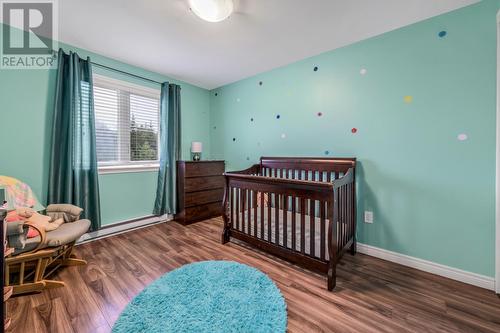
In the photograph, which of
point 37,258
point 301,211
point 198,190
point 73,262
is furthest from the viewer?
point 198,190

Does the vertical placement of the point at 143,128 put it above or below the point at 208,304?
above

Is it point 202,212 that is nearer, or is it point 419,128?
point 419,128

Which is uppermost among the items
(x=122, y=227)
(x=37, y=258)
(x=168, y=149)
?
(x=168, y=149)

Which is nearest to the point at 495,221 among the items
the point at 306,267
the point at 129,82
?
the point at 306,267

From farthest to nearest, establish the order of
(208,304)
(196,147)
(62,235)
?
(196,147), (62,235), (208,304)

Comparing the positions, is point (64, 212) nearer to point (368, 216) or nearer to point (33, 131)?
point (33, 131)

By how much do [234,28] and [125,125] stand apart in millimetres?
1955

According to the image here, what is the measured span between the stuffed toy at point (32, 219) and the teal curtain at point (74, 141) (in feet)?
1.37

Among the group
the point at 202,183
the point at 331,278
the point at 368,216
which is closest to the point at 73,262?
the point at 202,183

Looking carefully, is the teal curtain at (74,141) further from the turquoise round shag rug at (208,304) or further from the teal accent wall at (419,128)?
the teal accent wall at (419,128)

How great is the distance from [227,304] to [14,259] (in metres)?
1.54

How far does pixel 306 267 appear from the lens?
178 centimetres

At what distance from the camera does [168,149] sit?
3.10 metres

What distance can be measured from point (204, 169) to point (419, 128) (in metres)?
2.67
